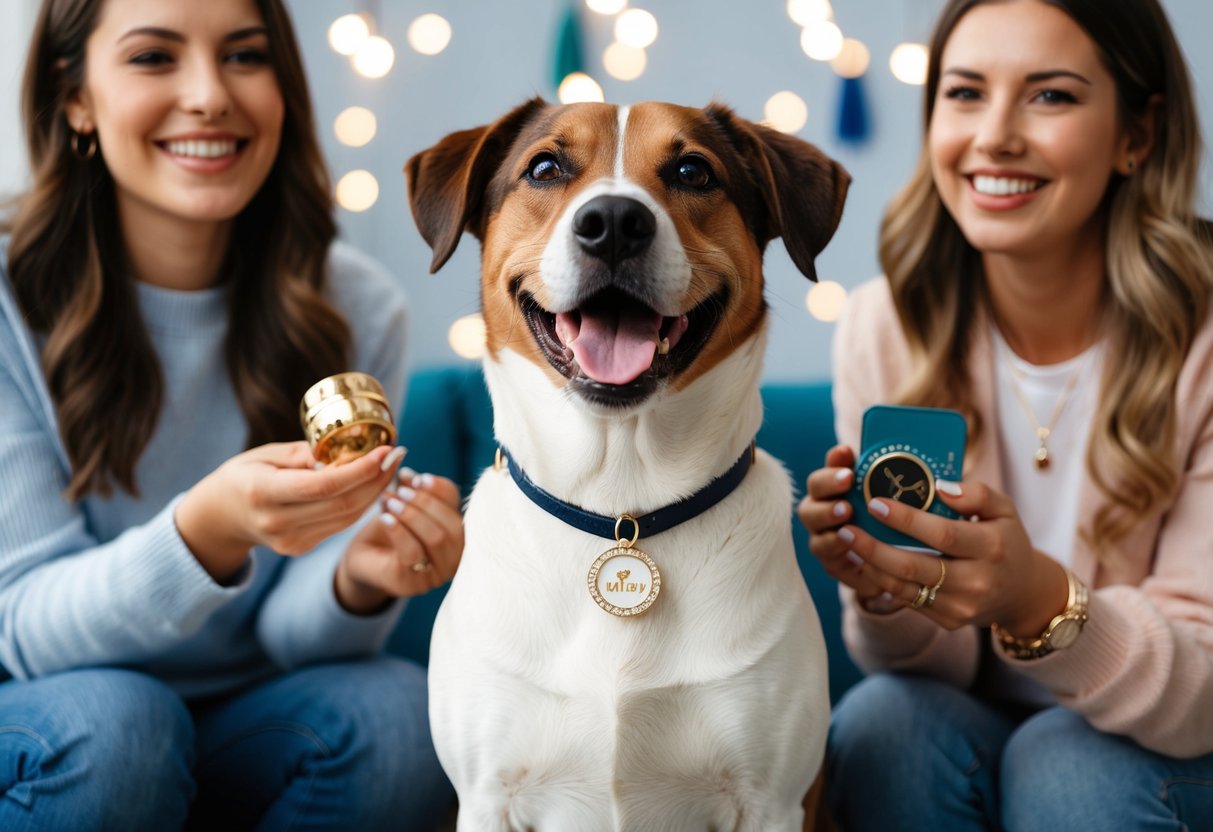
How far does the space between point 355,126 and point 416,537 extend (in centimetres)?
196

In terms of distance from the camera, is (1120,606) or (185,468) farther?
(185,468)

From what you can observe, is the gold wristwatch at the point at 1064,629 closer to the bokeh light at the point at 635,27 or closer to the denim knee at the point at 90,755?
the denim knee at the point at 90,755

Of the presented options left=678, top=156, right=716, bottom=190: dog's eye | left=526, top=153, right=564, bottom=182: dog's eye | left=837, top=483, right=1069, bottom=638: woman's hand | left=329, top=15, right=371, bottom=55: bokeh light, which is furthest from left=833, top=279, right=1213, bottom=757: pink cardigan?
left=329, top=15, right=371, bottom=55: bokeh light

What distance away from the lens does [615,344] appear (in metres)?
1.41

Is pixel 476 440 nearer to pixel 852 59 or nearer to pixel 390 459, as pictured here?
pixel 390 459

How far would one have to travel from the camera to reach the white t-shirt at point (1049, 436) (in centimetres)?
197

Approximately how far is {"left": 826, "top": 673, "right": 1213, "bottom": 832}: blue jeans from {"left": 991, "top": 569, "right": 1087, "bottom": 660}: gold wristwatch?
0.19 metres

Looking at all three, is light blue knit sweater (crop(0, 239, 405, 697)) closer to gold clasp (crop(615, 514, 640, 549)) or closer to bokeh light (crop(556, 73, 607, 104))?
gold clasp (crop(615, 514, 640, 549))

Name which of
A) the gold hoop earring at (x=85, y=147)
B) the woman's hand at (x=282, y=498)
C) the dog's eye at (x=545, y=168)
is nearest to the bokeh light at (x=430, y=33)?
the gold hoop earring at (x=85, y=147)

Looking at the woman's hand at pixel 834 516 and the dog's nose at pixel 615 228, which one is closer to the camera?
the dog's nose at pixel 615 228

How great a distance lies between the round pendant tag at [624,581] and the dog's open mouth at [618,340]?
8.2 inches

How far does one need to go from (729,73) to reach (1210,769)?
2193 millimetres

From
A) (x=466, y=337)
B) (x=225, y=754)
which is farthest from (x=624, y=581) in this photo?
(x=466, y=337)

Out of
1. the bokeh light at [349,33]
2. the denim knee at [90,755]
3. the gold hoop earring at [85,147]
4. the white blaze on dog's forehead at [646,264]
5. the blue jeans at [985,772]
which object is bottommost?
the blue jeans at [985,772]
